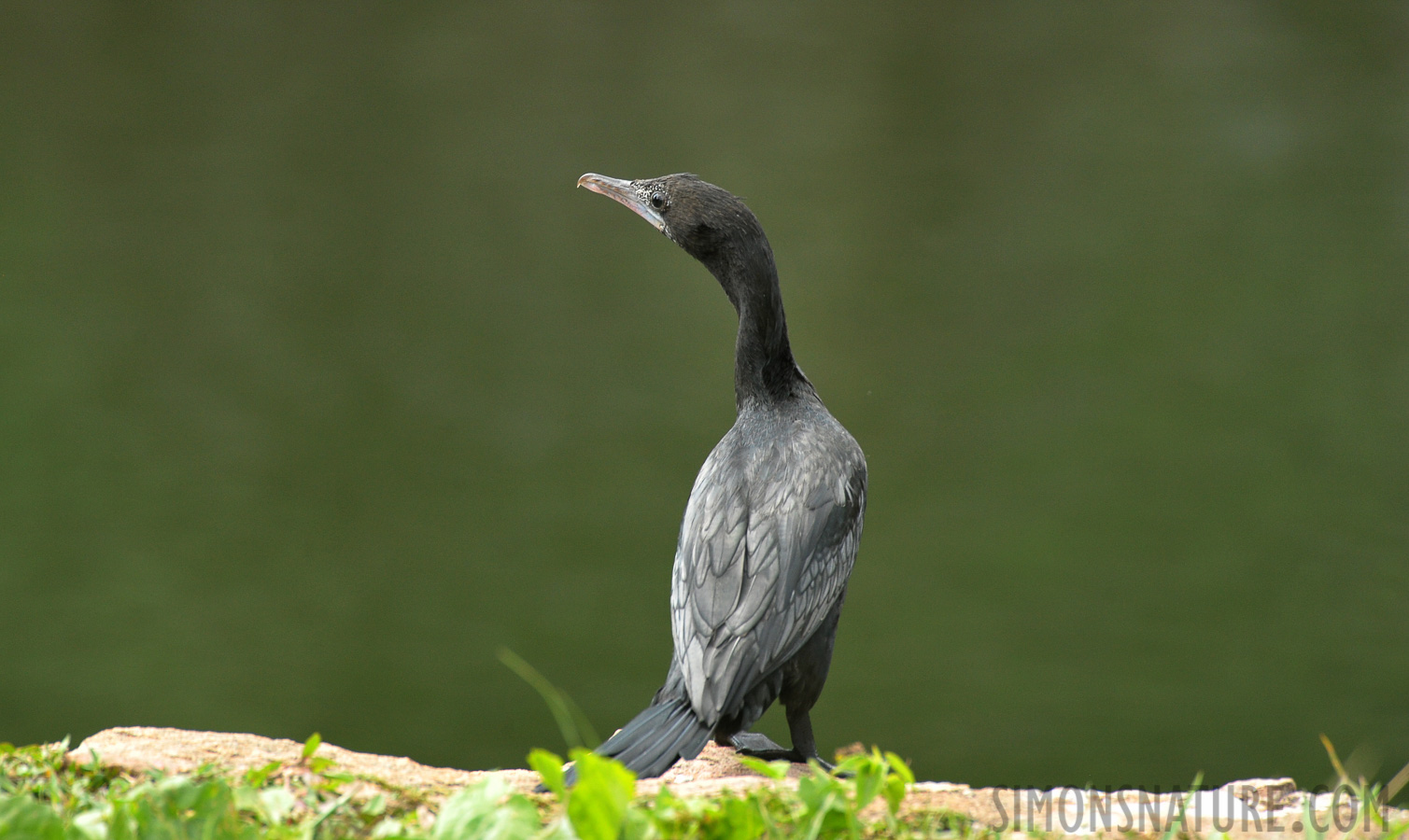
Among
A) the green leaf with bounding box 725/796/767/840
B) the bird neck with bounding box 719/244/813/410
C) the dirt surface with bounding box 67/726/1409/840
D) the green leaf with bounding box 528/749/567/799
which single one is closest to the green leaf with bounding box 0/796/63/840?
the dirt surface with bounding box 67/726/1409/840

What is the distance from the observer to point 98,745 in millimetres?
2615

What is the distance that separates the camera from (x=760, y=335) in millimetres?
3902

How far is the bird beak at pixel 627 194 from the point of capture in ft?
13.6

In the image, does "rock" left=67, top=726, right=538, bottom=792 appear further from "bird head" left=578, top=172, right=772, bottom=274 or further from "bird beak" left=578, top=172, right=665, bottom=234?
"bird beak" left=578, top=172, right=665, bottom=234

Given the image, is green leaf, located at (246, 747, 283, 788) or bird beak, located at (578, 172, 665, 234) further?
bird beak, located at (578, 172, 665, 234)

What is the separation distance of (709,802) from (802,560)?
1413mm

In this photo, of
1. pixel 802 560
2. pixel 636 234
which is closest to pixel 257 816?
pixel 802 560

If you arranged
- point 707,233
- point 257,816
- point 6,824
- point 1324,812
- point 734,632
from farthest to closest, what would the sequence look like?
point 707,233 < point 734,632 < point 1324,812 < point 257,816 < point 6,824

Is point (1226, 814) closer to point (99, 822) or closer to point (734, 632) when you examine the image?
point (734, 632)

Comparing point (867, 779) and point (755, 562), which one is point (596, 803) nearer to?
point (867, 779)

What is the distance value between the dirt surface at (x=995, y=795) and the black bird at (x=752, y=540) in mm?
398

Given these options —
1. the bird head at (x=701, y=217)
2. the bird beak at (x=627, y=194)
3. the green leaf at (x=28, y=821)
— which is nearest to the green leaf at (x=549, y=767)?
the green leaf at (x=28, y=821)

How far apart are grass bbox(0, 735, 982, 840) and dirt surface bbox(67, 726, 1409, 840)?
0.11 m

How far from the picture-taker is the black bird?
3004mm
